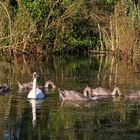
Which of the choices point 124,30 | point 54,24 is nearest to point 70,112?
point 124,30

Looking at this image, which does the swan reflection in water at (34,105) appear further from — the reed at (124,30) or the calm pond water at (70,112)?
the reed at (124,30)

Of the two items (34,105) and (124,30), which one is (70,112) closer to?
(34,105)

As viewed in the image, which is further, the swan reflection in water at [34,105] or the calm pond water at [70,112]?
the swan reflection in water at [34,105]

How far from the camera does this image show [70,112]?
16469mm

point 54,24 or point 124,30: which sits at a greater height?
point 54,24

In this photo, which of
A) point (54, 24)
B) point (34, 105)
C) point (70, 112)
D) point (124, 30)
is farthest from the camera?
point (54, 24)

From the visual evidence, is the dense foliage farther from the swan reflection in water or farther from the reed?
the swan reflection in water

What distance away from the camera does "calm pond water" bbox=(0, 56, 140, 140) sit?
45.9 feet

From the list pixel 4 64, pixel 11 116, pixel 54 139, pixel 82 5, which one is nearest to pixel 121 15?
pixel 82 5

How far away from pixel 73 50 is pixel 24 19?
447 centimetres

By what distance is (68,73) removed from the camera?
26125 mm

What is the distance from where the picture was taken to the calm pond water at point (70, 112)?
14000mm

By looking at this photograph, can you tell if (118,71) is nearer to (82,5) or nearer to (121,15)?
(121,15)

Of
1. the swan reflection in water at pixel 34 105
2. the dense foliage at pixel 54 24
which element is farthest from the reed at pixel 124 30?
the swan reflection in water at pixel 34 105
